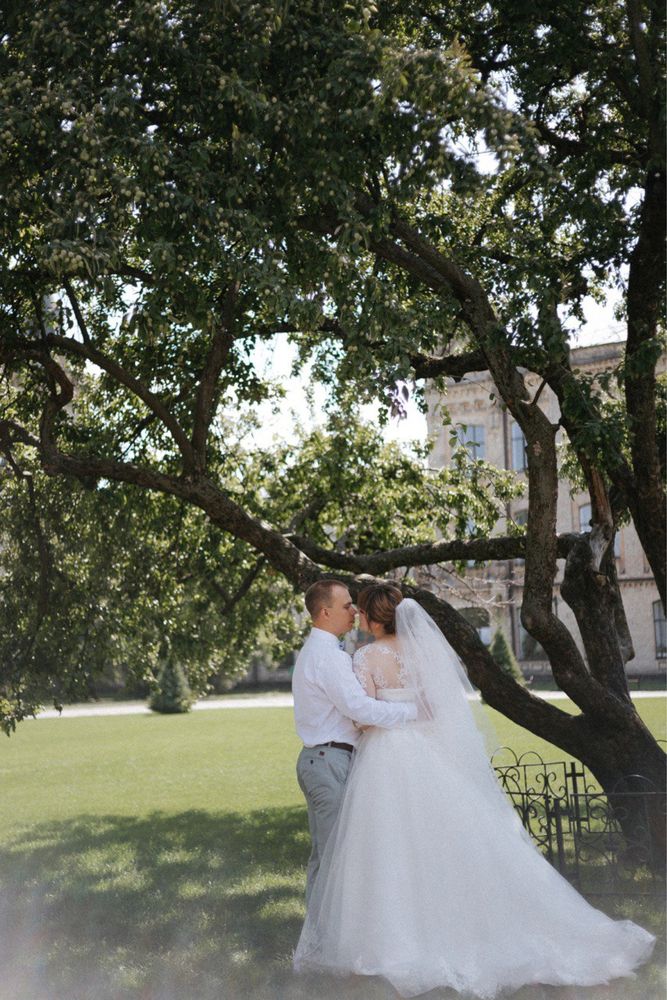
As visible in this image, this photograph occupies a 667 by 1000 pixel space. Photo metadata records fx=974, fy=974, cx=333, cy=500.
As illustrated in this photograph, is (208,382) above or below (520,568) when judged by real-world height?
above

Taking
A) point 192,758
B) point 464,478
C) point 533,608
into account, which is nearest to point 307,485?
point 464,478

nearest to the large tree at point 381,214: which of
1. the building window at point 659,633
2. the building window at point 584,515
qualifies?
the building window at point 584,515

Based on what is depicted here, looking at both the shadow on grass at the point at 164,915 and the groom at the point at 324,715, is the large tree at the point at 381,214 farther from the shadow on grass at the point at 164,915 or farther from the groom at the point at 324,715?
the shadow on grass at the point at 164,915

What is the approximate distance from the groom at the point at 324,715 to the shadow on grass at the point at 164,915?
94 cm

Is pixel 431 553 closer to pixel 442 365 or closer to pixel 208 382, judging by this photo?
pixel 442 365

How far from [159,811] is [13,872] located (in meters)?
4.03

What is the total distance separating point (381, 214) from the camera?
7559 millimetres

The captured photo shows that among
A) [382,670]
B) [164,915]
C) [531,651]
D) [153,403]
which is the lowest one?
[531,651]

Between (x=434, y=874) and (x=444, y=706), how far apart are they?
993mm

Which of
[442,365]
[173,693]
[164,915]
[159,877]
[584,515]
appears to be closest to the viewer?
[164,915]

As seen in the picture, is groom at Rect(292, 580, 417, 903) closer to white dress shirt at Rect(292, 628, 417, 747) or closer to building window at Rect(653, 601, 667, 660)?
white dress shirt at Rect(292, 628, 417, 747)

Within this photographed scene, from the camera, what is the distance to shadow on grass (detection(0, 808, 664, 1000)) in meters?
5.99


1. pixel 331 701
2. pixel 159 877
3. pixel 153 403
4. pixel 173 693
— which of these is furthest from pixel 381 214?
pixel 173 693

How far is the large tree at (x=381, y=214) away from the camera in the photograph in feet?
22.7
